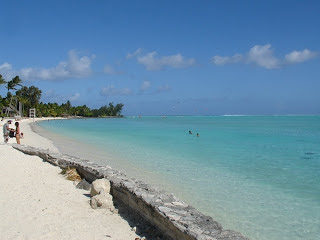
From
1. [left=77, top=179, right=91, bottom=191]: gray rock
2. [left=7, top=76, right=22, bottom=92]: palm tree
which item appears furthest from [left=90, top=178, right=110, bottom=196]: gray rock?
[left=7, top=76, right=22, bottom=92]: palm tree

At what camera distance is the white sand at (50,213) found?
4.42 m

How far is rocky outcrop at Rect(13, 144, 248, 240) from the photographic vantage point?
11.9 feet

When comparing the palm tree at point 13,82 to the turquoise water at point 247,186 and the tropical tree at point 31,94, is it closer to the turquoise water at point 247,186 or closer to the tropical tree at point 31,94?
the tropical tree at point 31,94

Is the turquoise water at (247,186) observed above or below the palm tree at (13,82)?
below

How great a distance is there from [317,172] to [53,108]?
9722cm

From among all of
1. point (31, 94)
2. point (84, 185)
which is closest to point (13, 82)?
point (31, 94)

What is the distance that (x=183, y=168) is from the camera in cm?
1120

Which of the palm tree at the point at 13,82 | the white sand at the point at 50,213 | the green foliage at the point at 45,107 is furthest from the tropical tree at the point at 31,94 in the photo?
the white sand at the point at 50,213

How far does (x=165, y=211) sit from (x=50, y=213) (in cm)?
223

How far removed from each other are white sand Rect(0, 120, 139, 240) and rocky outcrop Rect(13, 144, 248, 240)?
406 millimetres

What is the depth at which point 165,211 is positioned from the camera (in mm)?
4324

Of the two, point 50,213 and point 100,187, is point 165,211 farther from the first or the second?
point 50,213

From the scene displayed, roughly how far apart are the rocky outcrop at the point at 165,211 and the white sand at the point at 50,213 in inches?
16.0

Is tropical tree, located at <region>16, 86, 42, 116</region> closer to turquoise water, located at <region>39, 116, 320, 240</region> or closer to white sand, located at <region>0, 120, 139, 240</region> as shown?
turquoise water, located at <region>39, 116, 320, 240</region>
